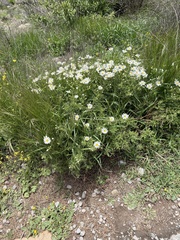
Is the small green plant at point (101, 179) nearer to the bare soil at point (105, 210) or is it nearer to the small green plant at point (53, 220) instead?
the bare soil at point (105, 210)

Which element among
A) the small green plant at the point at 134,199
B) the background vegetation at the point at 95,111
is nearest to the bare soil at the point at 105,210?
the small green plant at the point at 134,199

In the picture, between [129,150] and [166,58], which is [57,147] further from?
[166,58]

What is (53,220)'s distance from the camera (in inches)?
71.6

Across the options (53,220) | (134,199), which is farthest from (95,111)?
(53,220)

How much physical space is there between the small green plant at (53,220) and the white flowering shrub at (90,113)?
1.15ft

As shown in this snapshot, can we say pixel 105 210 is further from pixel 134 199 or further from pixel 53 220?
pixel 53 220

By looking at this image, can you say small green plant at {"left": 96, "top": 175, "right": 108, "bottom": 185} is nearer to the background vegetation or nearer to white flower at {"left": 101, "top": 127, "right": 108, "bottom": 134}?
the background vegetation

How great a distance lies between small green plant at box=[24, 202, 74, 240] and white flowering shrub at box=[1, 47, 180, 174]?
0.35 m

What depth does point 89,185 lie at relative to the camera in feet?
6.59

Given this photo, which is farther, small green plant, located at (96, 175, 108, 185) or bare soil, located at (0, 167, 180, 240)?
small green plant, located at (96, 175, 108, 185)

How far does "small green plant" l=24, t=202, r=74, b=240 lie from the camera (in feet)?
5.81

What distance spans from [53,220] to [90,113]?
0.97 m

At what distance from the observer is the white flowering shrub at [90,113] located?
6.10ft

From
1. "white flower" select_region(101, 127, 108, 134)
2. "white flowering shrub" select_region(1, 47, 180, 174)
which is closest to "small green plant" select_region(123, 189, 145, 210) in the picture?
"white flowering shrub" select_region(1, 47, 180, 174)
